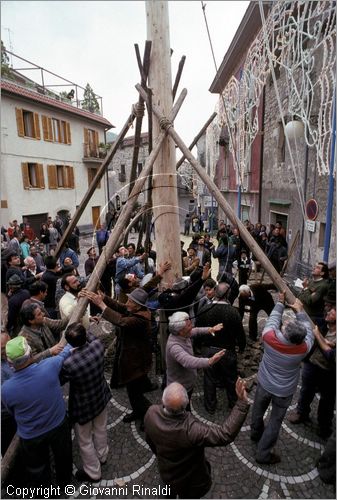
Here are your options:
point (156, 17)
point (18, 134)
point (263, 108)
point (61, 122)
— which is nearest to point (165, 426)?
point (156, 17)

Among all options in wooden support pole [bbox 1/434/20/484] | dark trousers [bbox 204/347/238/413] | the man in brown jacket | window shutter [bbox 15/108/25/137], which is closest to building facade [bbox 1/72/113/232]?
window shutter [bbox 15/108/25/137]

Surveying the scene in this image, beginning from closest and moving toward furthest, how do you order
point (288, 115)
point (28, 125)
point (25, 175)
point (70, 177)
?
point (288, 115), point (25, 175), point (28, 125), point (70, 177)

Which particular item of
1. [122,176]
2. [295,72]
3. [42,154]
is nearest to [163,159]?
[295,72]

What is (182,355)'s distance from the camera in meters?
3.16

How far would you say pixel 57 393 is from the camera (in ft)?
8.96

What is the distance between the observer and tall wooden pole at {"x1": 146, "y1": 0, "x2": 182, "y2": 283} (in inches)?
150

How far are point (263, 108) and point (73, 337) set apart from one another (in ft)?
43.6

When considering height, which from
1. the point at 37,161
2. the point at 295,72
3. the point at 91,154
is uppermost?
the point at 295,72

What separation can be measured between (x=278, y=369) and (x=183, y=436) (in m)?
1.40

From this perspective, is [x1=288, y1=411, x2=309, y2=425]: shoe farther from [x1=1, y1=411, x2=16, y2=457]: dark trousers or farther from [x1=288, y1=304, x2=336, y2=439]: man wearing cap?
[x1=1, y1=411, x2=16, y2=457]: dark trousers

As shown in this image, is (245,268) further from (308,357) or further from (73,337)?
(73,337)

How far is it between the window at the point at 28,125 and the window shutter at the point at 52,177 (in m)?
1.95

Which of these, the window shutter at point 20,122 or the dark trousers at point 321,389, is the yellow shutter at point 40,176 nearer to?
the window shutter at point 20,122

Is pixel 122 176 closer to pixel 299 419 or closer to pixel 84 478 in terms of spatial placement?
pixel 299 419
